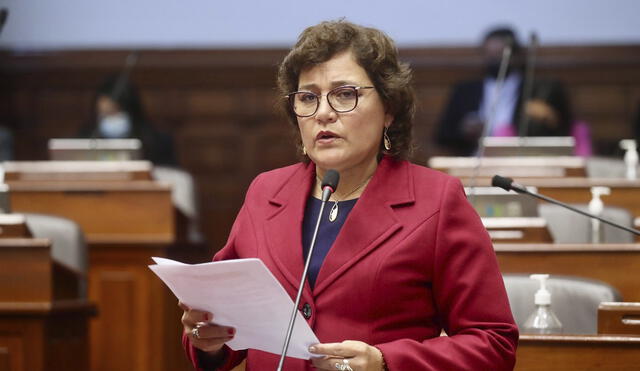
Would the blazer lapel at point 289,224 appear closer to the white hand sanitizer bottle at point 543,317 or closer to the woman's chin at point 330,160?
the woman's chin at point 330,160

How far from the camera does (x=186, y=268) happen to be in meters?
2.13

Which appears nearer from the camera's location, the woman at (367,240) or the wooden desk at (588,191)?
the woman at (367,240)

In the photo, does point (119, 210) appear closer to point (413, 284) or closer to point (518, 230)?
point (518, 230)

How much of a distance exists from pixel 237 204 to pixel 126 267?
10.4 ft

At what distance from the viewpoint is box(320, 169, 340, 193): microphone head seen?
7.43 feet

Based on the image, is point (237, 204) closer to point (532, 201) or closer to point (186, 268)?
point (532, 201)

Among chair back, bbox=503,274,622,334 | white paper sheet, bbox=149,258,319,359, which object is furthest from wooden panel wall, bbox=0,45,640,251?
white paper sheet, bbox=149,258,319,359

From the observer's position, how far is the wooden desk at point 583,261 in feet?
12.4

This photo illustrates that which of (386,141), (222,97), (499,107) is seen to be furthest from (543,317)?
(222,97)

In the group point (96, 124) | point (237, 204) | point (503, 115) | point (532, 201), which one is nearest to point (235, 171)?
point (237, 204)

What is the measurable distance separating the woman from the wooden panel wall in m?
5.79

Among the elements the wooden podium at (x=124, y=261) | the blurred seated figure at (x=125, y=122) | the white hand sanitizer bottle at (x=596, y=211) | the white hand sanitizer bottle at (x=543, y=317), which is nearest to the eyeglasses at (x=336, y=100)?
the white hand sanitizer bottle at (x=543, y=317)

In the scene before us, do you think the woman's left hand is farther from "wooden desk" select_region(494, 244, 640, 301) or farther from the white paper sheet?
"wooden desk" select_region(494, 244, 640, 301)

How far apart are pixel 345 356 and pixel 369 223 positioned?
34cm
